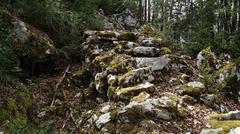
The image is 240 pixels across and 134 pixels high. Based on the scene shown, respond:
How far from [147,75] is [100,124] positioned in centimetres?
268

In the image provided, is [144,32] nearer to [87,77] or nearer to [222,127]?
[87,77]

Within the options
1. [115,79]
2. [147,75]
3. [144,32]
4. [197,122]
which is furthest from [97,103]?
[144,32]

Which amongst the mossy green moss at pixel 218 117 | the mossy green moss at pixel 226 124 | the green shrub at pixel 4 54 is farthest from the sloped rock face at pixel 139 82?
the green shrub at pixel 4 54

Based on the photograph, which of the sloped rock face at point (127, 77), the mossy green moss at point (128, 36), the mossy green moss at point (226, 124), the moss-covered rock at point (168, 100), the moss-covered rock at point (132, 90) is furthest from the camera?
the mossy green moss at point (128, 36)

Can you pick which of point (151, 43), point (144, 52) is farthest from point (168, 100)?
point (151, 43)

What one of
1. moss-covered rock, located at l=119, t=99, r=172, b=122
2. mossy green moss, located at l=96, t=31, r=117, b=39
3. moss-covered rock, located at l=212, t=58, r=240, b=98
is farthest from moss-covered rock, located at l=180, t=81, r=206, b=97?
mossy green moss, located at l=96, t=31, r=117, b=39

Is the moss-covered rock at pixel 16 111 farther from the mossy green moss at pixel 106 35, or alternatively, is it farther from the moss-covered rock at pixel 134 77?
the mossy green moss at pixel 106 35

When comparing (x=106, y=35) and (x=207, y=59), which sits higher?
(x=106, y=35)

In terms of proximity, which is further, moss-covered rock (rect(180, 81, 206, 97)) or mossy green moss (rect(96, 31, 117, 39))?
mossy green moss (rect(96, 31, 117, 39))

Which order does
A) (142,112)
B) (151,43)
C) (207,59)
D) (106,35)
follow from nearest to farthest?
(142,112) → (151,43) → (207,59) → (106,35)

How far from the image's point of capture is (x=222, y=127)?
8.25m

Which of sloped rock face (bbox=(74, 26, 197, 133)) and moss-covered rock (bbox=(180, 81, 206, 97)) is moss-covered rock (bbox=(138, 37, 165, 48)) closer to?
sloped rock face (bbox=(74, 26, 197, 133))

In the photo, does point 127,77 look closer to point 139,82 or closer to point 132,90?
point 139,82

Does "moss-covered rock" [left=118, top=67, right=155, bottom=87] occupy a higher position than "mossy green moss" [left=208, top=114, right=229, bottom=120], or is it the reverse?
"moss-covered rock" [left=118, top=67, right=155, bottom=87]
